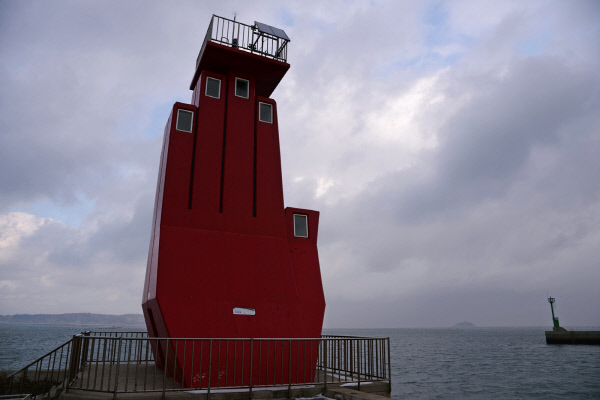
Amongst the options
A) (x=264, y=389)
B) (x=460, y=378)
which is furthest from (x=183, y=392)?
(x=460, y=378)

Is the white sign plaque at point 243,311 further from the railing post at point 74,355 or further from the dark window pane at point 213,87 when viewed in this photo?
the dark window pane at point 213,87

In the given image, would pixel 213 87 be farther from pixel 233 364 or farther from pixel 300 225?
pixel 233 364

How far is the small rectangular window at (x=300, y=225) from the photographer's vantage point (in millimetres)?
12188

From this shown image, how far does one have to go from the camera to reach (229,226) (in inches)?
433

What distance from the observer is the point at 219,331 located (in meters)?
9.80

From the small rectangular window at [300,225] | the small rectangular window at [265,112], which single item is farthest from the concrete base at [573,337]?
the small rectangular window at [265,112]

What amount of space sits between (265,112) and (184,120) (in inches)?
102

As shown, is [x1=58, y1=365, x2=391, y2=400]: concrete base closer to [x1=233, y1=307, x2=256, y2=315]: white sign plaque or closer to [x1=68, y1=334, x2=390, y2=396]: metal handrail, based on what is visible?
[x1=68, y1=334, x2=390, y2=396]: metal handrail

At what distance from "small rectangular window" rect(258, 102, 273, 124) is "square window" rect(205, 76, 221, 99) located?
1313mm

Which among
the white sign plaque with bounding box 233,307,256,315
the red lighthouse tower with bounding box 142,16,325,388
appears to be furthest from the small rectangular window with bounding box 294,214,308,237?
the white sign plaque with bounding box 233,307,256,315

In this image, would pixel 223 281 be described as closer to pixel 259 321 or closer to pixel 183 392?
pixel 259 321

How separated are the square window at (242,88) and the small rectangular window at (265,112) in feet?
1.76

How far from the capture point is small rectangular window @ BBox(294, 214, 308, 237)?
12.2 metres

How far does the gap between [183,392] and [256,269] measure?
3736 mm
